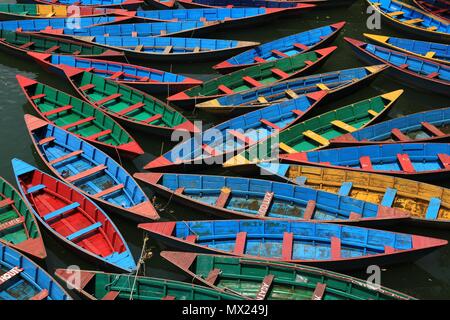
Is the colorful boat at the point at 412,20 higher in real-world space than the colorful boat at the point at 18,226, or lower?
higher

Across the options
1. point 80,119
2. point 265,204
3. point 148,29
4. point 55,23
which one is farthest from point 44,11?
point 265,204

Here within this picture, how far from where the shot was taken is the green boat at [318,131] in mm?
24312

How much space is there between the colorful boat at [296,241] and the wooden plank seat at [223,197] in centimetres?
149

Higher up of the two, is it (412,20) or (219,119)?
(412,20)

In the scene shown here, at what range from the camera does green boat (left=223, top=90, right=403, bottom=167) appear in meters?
24.3

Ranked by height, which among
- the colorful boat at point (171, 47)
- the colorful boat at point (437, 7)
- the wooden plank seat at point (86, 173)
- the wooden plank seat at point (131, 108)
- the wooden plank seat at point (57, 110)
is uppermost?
the colorful boat at point (437, 7)

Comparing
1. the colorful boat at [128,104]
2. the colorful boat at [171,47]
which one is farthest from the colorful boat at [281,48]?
the colorful boat at [128,104]

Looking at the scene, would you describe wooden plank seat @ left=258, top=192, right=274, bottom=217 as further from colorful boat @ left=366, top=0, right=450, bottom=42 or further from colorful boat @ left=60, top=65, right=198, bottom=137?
colorful boat @ left=366, top=0, right=450, bottom=42

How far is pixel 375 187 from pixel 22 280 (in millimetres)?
14815

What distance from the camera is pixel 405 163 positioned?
2416cm

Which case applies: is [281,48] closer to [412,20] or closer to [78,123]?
[412,20]

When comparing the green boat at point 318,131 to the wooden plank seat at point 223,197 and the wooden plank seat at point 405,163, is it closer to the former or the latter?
the wooden plank seat at point 223,197
